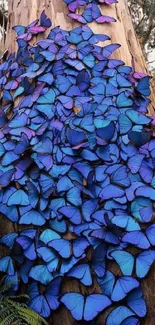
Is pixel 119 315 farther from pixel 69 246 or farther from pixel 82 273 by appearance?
pixel 69 246

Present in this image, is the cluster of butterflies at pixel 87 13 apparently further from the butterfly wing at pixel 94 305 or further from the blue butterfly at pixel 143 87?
the butterfly wing at pixel 94 305

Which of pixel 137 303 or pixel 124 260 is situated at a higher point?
pixel 124 260

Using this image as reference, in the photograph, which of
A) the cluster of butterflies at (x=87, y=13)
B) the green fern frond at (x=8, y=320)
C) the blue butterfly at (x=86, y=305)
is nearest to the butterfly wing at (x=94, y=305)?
the blue butterfly at (x=86, y=305)

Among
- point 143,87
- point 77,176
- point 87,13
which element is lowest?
point 77,176

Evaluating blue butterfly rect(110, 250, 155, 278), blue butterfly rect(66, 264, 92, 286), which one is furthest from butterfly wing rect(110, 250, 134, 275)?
blue butterfly rect(66, 264, 92, 286)

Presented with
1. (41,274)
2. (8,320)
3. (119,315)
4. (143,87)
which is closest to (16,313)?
(8,320)

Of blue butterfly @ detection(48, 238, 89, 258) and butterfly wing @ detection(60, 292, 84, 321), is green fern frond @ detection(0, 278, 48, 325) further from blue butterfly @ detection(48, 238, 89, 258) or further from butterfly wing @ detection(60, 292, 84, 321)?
blue butterfly @ detection(48, 238, 89, 258)
